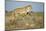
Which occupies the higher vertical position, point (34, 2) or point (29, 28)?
point (34, 2)

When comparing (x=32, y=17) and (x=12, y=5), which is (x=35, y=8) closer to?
(x=32, y=17)

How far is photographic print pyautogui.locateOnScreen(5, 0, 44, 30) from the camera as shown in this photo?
1.12m

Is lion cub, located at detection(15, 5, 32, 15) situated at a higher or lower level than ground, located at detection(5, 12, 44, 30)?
higher

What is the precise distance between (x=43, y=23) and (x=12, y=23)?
0.41 m

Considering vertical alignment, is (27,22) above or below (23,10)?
below

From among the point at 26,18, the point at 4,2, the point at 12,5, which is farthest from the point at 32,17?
the point at 4,2

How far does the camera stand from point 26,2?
1156 mm

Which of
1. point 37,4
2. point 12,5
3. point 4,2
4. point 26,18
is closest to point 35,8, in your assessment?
point 37,4

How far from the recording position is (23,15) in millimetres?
1152

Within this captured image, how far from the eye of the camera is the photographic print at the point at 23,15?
1.12m

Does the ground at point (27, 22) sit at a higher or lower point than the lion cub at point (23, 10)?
lower

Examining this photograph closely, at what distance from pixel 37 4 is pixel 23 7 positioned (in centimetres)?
19

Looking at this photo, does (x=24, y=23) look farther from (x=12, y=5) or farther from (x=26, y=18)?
(x=12, y=5)

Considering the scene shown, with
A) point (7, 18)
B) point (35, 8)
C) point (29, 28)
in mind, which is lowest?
point (29, 28)
